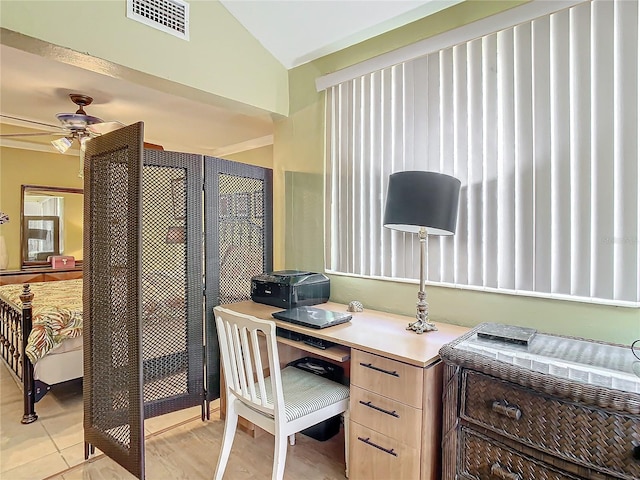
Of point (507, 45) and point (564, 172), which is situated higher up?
point (507, 45)

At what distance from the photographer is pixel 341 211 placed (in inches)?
102

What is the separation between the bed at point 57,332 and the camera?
2.31 m

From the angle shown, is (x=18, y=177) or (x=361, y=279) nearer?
(x=361, y=279)

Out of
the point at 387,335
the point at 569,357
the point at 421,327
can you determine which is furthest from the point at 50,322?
the point at 569,357

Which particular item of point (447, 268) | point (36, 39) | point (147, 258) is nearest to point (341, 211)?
point (447, 268)

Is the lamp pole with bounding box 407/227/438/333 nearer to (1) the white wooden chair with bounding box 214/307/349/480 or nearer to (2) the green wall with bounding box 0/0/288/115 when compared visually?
(1) the white wooden chair with bounding box 214/307/349/480

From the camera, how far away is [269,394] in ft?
6.03

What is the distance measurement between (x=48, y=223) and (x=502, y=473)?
5428 millimetres

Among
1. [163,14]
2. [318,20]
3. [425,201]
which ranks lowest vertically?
[425,201]

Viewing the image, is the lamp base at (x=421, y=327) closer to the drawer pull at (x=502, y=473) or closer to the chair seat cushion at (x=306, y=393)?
the chair seat cushion at (x=306, y=393)

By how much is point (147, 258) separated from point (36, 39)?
3.87 ft

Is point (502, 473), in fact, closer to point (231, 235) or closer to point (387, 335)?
point (387, 335)

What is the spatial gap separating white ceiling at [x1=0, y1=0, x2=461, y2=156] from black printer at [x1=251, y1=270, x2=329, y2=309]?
1.23 meters

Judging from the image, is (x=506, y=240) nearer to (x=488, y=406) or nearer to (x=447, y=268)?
(x=447, y=268)
